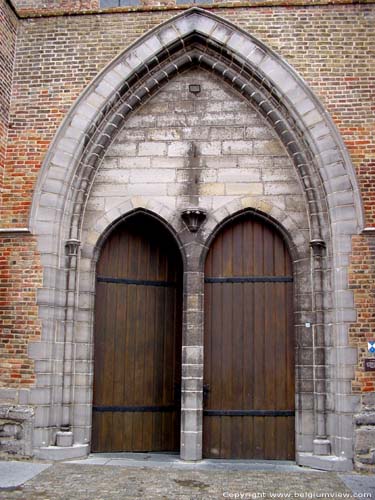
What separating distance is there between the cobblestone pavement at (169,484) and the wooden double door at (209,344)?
2.87 feet

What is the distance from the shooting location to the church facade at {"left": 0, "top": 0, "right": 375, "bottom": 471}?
8.24 m

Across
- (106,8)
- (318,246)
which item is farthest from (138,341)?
(106,8)

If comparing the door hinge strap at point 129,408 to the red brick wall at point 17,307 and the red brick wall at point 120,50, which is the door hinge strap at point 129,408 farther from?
the red brick wall at point 120,50

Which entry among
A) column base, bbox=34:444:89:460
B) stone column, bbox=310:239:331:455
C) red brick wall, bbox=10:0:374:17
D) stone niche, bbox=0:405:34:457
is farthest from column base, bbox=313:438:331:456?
red brick wall, bbox=10:0:374:17

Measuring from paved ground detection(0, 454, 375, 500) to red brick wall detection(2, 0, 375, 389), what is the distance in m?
2.25

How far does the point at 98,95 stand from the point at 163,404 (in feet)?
15.6

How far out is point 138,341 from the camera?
29.2 ft

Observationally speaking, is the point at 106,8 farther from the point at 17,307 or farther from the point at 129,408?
the point at 129,408

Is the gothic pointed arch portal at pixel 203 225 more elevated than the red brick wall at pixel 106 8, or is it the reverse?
the red brick wall at pixel 106 8

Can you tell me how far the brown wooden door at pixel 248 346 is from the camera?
8.46 meters

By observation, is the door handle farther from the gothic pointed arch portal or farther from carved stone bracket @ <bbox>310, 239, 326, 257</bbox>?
carved stone bracket @ <bbox>310, 239, 326, 257</bbox>

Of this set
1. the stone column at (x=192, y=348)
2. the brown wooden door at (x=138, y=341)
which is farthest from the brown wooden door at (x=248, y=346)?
the brown wooden door at (x=138, y=341)

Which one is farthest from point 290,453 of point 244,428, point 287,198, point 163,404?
point 287,198

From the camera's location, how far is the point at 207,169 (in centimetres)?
898
